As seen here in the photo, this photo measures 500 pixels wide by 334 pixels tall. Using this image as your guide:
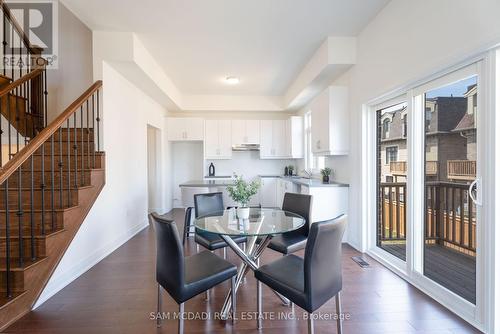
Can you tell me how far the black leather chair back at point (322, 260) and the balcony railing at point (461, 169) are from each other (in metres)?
1.24

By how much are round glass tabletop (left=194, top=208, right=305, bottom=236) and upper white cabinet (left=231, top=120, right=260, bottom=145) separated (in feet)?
12.3

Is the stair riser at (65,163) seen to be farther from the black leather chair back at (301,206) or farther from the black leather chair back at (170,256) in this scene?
the black leather chair back at (301,206)

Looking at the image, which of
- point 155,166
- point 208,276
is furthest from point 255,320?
point 155,166

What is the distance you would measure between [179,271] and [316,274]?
2.85ft

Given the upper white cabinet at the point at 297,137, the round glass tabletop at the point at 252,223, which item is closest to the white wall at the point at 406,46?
the round glass tabletop at the point at 252,223

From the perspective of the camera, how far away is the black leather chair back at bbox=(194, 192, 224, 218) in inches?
115

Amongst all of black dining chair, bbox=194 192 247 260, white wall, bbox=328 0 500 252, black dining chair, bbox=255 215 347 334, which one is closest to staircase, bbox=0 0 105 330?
black dining chair, bbox=194 192 247 260

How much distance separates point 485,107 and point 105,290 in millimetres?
3560

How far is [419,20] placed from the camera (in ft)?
7.45

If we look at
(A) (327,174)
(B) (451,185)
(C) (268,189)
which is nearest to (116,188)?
(A) (327,174)

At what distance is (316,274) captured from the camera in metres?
1.49

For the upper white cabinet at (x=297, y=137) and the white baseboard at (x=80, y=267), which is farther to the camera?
the upper white cabinet at (x=297, y=137)

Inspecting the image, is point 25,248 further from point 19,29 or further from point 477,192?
point 477,192

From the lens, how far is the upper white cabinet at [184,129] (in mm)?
6020
